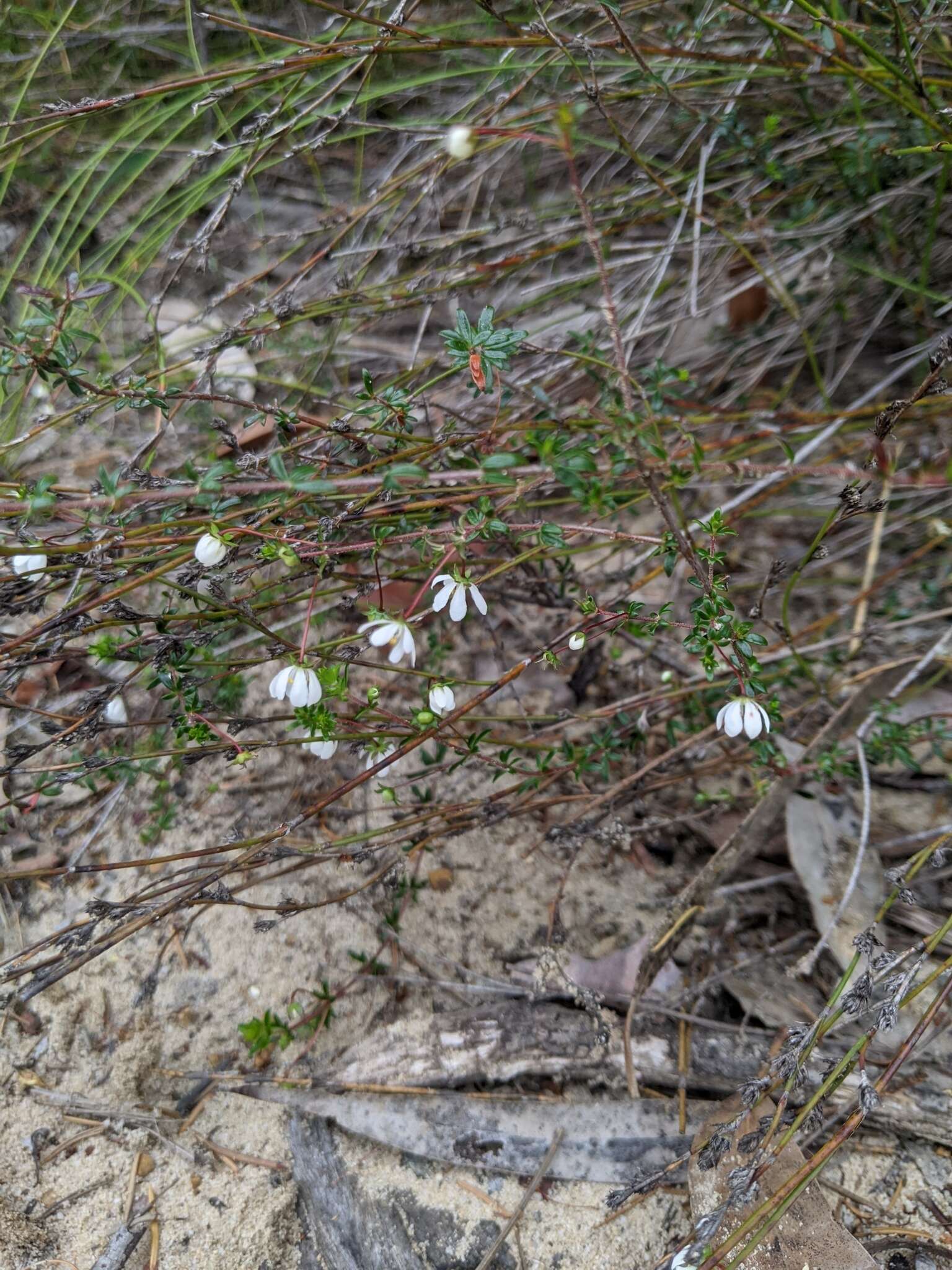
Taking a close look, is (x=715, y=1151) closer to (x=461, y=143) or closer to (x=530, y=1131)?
(x=530, y=1131)

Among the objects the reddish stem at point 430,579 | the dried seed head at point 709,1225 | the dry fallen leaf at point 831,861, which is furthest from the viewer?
the dry fallen leaf at point 831,861

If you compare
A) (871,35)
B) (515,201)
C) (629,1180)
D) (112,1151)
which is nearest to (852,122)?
(871,35)

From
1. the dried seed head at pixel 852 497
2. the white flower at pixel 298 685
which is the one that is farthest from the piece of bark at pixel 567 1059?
the dried seed head at pixel 852 497

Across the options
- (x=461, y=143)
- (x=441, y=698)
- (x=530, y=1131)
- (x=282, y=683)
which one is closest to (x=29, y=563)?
(x=282, y=683)

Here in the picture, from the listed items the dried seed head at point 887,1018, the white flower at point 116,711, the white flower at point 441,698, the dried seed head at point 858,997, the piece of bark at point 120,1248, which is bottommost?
the piece of bark at point 120,1248

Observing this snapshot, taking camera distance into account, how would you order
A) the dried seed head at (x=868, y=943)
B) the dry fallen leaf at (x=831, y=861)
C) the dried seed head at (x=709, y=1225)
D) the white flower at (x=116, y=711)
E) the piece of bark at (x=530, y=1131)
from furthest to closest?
1. the dry fallen leaf at (x=831, y=861)
2. the white flower at (x=116, y=711)
3. the piece of bark at (x=530, y=1131)
4. the dried seed head at (x=868, y=943)
5. the dried seed head at (x=709, y=1225)

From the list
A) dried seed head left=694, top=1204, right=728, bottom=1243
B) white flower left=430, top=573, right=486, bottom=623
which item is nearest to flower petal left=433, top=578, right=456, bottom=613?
white flower left=430, top=573, right=486, bottom=623

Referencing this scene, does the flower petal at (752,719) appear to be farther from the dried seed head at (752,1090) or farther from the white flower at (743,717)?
the dried seed head at (752,1090)
